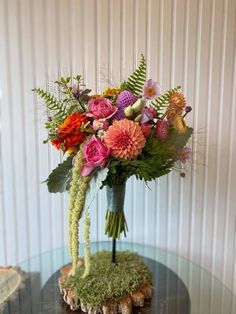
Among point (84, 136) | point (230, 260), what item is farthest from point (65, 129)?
point (230, 260)

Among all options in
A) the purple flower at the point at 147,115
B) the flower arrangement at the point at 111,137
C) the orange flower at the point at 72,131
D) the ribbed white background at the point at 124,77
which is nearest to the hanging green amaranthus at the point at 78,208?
the flower arrangement at the point at 111,137

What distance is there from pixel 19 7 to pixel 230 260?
1.38m

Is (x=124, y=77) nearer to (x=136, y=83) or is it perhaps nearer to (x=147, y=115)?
(x=136, y=83)

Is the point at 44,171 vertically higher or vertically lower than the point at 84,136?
lower

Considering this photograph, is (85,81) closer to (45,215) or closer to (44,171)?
(44,171)

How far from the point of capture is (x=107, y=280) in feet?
3.48

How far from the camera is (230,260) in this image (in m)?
1.48

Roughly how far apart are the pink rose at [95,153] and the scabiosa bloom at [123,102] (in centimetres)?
9

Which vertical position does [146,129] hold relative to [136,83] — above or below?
below

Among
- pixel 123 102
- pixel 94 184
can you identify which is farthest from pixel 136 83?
pixel 94 184

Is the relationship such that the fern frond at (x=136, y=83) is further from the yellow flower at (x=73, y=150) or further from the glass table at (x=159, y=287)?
the glass table at (x=159, y=287)

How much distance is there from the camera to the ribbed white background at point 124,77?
132 cm

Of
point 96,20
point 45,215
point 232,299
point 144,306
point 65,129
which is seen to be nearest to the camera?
point 65,129

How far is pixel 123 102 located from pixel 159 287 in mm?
675
